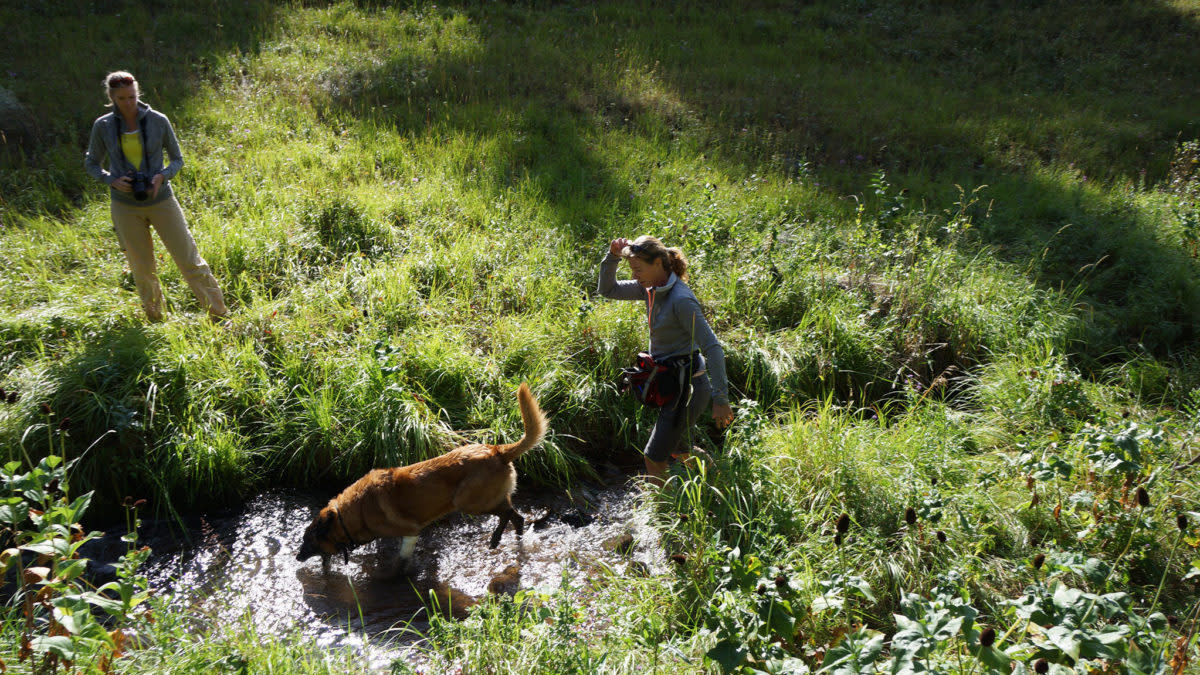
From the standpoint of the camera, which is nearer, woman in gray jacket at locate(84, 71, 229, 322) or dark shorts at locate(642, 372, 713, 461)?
dark shorts at locate(642, 372, 713, 461)

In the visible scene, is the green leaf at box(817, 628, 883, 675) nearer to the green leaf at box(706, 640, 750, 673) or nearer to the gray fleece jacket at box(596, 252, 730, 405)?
the green leaf at box(706, 640, 750, 673)

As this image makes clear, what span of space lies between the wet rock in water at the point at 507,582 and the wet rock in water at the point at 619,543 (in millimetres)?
628

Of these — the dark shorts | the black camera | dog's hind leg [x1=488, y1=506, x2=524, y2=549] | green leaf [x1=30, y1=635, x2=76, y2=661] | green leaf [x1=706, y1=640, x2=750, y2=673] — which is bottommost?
dog's hind leg [x1=488, y1=506, x2=524, y2=549]

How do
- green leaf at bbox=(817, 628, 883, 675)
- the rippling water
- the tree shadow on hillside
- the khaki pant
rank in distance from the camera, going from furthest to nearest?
the tree shadow on hillside, the khaki pant, the rippling water, green leaf at bbox=(817, 628, 883, 675)

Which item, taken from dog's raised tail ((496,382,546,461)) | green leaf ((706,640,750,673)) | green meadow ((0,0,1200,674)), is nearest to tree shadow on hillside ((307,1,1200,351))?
green meadow ((0,0,1200,674))

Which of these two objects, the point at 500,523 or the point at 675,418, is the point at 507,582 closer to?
the point at 500,523

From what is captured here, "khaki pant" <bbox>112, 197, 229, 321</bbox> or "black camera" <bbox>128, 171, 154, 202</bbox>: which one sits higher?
"black camera" <bbox>128, 171, 154, 202</bbox>

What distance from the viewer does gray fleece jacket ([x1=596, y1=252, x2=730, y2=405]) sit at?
4688 mm

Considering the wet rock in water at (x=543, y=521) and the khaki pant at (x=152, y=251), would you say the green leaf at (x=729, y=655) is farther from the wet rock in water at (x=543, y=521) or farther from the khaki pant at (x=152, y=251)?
the khaki pant at (x=152, y=251)

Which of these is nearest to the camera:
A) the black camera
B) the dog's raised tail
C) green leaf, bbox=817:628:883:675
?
green leaf, bbox=817:628:883:675

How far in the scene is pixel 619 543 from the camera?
4988 millimetres

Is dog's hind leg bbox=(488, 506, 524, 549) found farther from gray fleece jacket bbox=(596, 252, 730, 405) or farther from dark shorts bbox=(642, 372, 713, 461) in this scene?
gray fleece jacket bbox=(596, 252, 730, 405)

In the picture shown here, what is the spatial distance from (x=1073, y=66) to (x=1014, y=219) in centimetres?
839

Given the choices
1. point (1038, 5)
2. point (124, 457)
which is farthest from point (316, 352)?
point (1038, 5)
